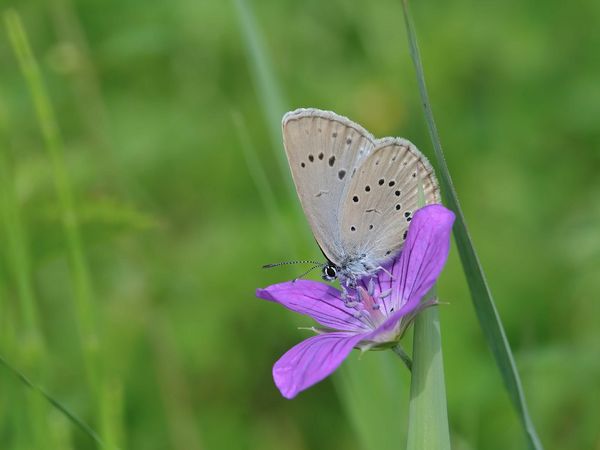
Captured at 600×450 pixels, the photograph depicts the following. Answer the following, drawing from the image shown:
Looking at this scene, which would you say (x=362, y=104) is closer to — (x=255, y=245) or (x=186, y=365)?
(x=255, y=245)

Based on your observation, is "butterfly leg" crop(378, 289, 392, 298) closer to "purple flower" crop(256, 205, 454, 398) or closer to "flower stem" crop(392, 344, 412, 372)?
"purple flower" crop(256, 205, 454, 398)

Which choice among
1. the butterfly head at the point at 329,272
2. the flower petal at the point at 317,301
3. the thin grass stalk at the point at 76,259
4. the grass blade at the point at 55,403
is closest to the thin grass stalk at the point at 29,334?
the thin grass stalk at the point at 76,259

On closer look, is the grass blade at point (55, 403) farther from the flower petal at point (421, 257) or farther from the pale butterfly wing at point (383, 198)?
the pale butterfly wing at point (383, 198)

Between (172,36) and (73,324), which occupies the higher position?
(172,36)

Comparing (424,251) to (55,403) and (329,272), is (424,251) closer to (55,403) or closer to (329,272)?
(329,272)

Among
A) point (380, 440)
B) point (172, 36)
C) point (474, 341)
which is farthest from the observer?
point (172, 36)

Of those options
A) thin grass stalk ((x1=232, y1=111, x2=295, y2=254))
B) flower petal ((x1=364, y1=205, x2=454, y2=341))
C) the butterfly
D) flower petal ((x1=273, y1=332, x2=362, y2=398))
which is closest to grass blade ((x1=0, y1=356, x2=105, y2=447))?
flower petal ((x1=273, y1=332, x2=362, y2=398))

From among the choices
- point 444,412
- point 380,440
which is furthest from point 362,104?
point 444,412
